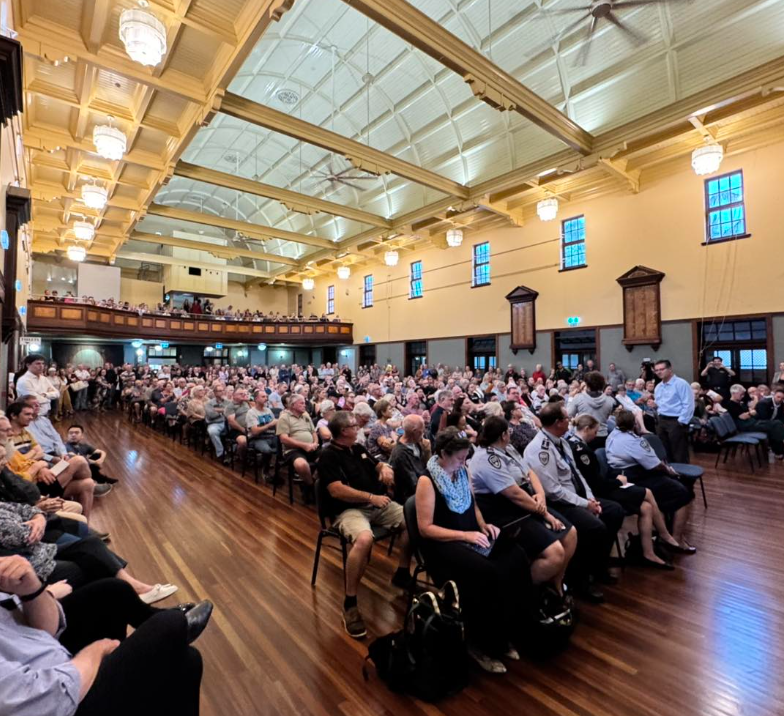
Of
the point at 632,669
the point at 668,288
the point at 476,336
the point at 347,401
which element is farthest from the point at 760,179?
the point at 632,669

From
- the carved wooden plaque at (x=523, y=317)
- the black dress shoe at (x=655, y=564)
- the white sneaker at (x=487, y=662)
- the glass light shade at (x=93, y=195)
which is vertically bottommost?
the black dress shoe at (x=655, y=564)

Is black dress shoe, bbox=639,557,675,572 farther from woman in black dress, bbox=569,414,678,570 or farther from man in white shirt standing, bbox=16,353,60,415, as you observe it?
man in white shirt standing, bbox=16,353,60,415

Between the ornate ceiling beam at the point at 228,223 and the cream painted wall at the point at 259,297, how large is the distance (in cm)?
874

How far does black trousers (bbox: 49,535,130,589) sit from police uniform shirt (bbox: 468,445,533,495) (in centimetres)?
199

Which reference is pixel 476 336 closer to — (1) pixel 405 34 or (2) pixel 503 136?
(2) pixel 503 136

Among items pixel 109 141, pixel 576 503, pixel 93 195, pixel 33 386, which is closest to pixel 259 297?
pixel 93 195

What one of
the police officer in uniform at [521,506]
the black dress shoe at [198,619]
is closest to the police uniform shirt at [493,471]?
the police officer in uniform at [521,506]

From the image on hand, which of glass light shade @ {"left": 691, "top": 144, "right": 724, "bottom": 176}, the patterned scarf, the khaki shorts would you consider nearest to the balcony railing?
glass light shade @ {"left": 691, "top": 144, "right": 724, "bottom": 176}

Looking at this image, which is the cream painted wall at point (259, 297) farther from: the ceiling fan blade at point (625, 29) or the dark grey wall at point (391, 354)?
the ceiling fan blade at point (625, 29)

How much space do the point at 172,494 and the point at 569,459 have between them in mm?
4182

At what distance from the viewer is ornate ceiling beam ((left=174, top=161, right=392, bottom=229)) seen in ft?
33.3

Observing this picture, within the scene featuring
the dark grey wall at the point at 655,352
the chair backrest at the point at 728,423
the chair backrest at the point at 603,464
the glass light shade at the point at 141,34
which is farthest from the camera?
the dark grey wall at the point at 655,352

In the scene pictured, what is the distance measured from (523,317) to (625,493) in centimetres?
992

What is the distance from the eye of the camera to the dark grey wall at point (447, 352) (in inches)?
558
